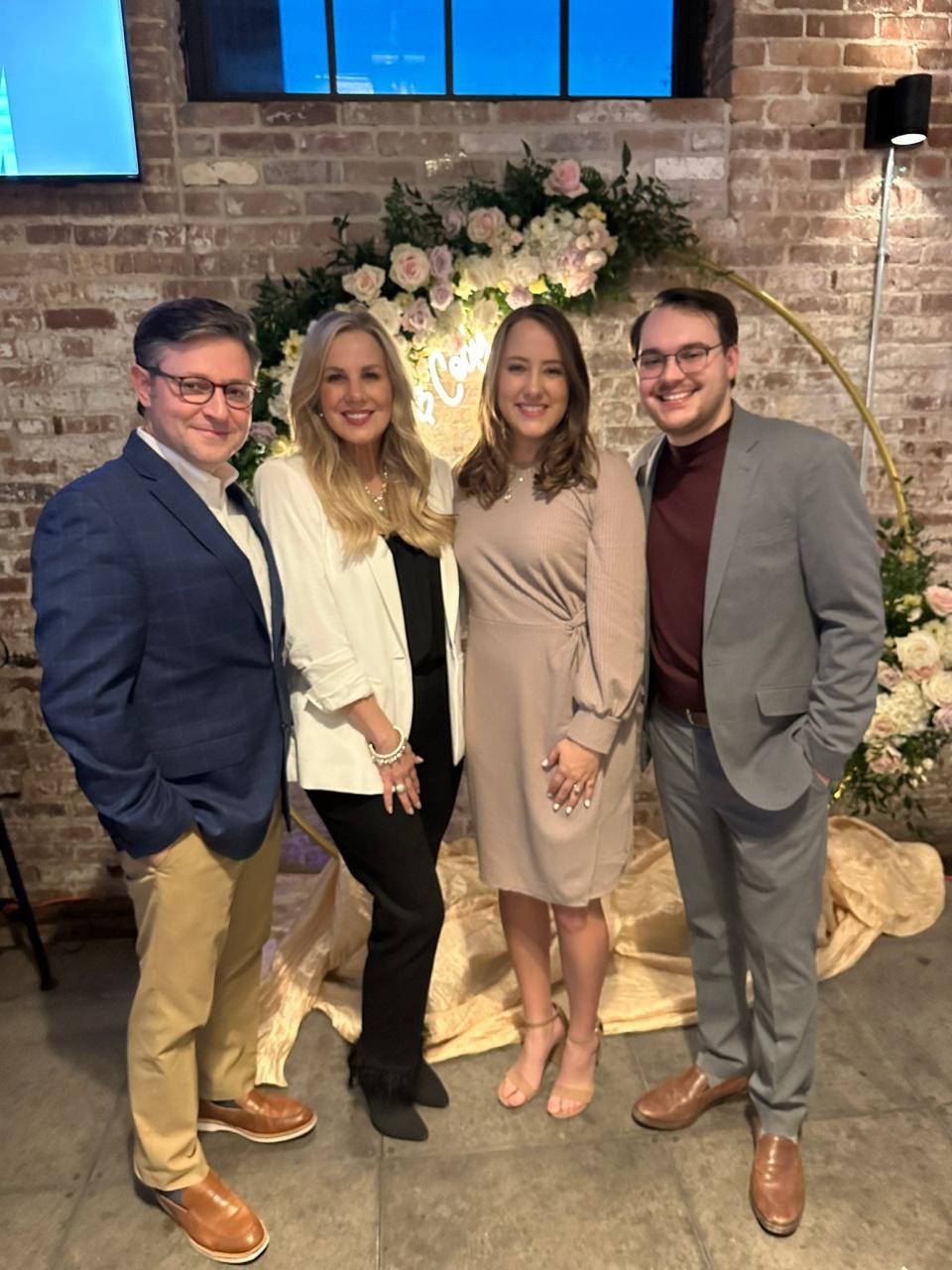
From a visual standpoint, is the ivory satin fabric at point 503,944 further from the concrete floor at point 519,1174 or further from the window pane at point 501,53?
the window pane at point 501,53

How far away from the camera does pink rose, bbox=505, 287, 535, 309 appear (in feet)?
8.84

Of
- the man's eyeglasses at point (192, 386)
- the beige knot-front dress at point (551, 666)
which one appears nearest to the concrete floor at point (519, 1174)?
the beige knot-front dress at point (551, 666)

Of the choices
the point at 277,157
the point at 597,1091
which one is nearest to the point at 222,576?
the point at 597,1091

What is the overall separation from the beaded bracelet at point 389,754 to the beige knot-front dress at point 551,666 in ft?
0.72

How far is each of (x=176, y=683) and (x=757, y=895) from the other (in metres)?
1.25

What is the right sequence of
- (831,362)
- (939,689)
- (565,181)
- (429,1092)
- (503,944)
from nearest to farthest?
(429,1092) < (939,689) < (565,181) < (503,944) < (831,362)

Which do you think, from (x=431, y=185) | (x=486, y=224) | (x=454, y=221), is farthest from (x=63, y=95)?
(x=486, y=224)

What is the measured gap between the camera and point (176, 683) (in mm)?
1688

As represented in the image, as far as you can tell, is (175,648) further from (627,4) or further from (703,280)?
(627,4)

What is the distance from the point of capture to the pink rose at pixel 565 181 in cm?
264

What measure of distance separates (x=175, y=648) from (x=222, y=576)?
6.2 inches

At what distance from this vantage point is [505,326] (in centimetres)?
196

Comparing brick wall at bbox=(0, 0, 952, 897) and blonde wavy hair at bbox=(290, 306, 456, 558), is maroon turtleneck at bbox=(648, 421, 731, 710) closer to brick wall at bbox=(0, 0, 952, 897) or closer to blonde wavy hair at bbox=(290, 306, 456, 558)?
blonde wavy hair at bbox=(290, 306, 456, 558)

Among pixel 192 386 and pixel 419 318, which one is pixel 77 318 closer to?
pixel 419 318
